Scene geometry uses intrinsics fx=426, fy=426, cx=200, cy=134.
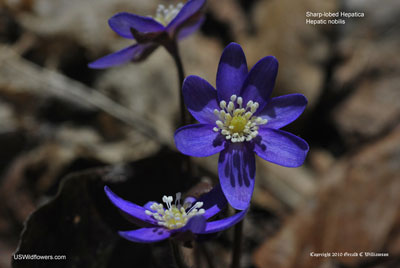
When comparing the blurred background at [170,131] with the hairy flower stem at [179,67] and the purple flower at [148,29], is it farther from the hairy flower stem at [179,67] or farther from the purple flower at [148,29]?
the purple flower at [148,29]

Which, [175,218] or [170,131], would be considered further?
[170,131]

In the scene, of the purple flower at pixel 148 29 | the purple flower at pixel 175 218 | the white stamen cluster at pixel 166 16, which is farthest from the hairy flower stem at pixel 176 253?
the white stamen cluster at pixel 166 16

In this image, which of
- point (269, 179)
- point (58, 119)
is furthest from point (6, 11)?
point (269, 179)

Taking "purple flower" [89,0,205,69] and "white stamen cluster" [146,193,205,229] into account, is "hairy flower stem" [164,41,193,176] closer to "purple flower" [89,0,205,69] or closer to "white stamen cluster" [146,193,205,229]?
"purple flower" [89,0,205,69]

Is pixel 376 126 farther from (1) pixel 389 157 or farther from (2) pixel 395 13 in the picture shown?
(2) pixel 395 13

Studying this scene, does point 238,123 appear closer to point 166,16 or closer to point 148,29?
point 148,29

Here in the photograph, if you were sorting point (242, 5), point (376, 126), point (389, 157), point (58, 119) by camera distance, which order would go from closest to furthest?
point (389, 157) → point (58, 119) → point (376, 126) → point (242, 5)
